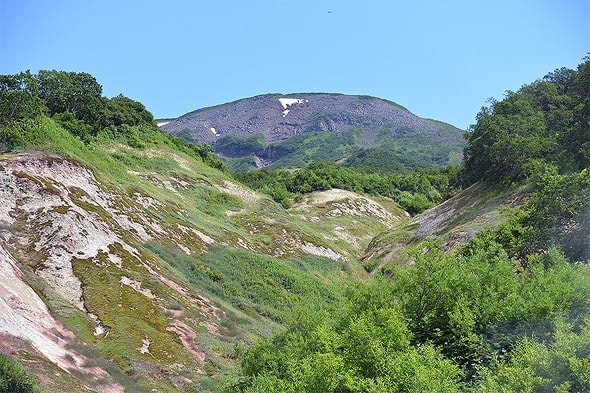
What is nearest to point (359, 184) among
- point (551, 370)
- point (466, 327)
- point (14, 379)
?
point (466, 327)

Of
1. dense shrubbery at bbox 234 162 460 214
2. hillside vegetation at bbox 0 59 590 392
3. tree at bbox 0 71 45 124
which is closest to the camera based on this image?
hillside vegetation at bbox 0 59 590 392

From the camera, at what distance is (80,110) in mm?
92000

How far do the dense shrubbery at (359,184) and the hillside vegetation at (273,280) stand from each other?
43.5 metres

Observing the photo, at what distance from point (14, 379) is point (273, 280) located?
36.6 metres

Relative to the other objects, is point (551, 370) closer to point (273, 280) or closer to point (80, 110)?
point (273, 280)

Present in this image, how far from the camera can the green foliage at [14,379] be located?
19.0m

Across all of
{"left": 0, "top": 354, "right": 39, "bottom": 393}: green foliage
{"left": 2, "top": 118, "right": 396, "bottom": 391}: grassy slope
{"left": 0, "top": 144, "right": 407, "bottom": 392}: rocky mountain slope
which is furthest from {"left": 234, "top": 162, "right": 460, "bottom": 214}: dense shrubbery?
{"left": 0, "top": 354, "right": 39, "bottom": 393}: green foliage

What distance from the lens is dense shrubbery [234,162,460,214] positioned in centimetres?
13125

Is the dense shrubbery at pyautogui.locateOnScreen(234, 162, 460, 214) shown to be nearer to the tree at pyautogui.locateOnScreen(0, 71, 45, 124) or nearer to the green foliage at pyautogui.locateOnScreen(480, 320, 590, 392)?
the tree at pyautogui.locateOnScreen(0, 71, 45, 124)

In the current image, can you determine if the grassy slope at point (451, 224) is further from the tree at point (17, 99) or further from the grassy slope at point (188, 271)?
the tree at point (17, 99)

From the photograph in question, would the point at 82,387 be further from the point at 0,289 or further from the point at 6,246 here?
the point at 6,246

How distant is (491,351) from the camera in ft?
78.3

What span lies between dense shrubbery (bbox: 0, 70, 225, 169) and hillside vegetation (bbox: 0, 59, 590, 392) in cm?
47

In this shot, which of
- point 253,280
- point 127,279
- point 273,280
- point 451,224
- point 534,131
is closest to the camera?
point 127,279
